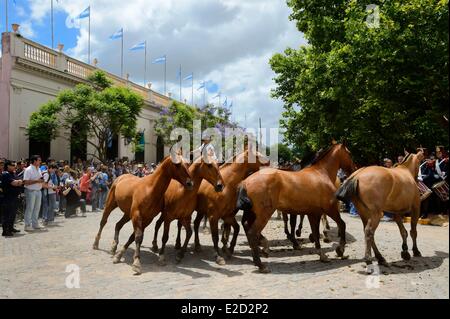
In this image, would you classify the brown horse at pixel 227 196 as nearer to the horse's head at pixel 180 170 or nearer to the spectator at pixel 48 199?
the horse's head at pixel 180 170

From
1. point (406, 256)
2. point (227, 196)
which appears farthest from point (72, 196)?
point (406, 256)

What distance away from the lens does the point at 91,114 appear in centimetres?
2666

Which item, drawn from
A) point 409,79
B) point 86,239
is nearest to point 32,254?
point 86,239

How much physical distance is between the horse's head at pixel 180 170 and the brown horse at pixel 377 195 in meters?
2.70

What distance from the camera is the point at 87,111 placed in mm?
26281

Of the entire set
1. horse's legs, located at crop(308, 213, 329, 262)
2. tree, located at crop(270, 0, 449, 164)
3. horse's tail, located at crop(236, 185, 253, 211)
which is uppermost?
tree, located at crop(270, 0, 449, 164)

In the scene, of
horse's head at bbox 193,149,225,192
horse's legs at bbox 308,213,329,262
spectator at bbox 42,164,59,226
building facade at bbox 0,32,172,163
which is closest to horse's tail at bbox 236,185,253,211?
horse's head at bbox 193,149,225,192

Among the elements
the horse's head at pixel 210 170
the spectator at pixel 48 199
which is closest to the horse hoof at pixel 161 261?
the horse's head at pixel 210 170

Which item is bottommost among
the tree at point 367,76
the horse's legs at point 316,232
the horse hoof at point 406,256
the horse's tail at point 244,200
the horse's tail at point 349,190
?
the horse hoof at point 406,256

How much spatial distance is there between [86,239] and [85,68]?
906 inches

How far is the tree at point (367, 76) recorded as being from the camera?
1272 centimetres

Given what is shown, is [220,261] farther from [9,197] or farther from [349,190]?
[9,197]

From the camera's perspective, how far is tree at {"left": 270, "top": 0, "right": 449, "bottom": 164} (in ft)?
41.7

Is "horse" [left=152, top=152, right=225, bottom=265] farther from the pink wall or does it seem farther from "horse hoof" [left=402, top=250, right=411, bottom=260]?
the pink wall
